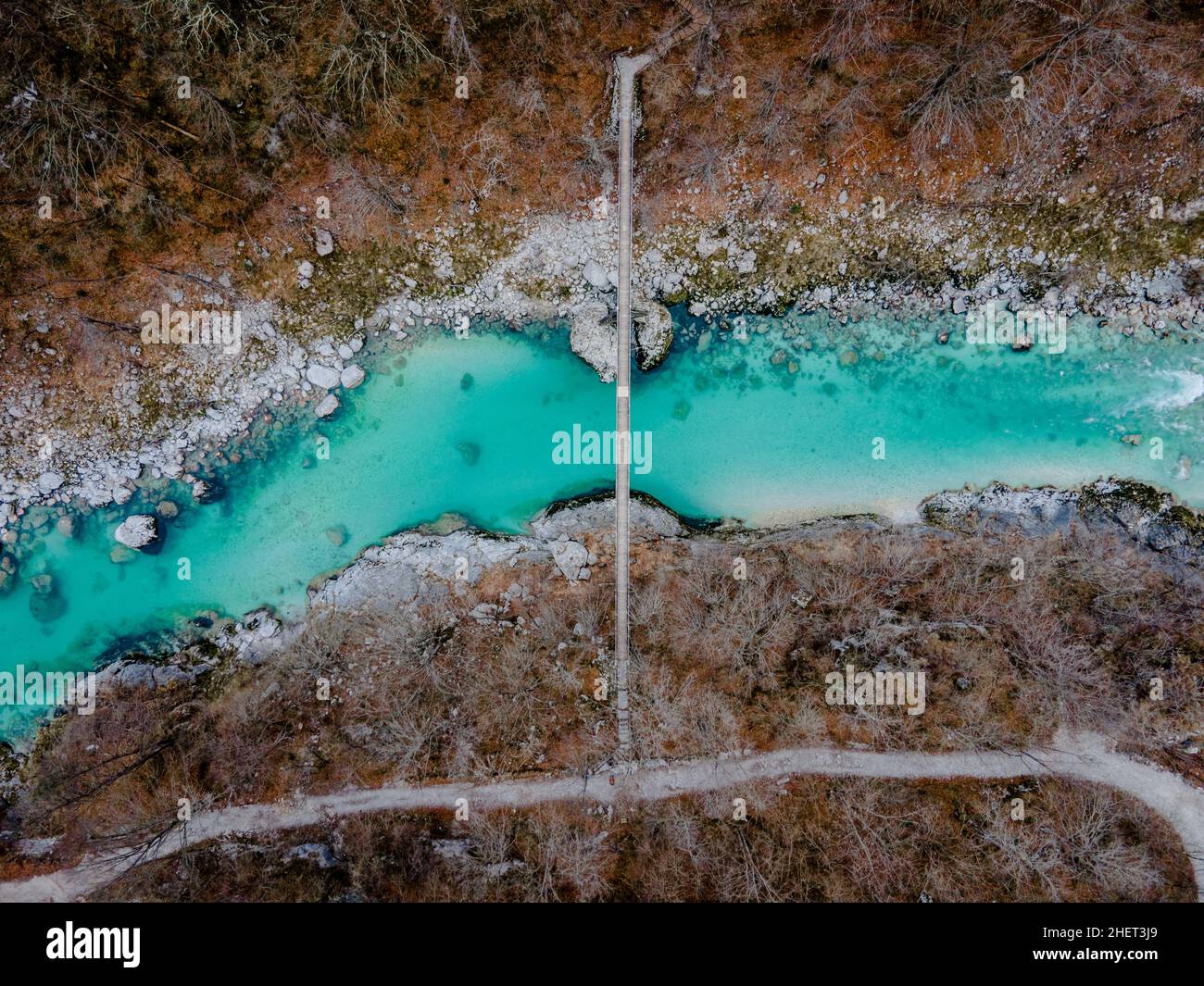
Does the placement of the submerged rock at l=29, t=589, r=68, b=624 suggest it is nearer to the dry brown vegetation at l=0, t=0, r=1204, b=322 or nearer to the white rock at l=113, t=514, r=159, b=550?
the white rock at l=113, t=514, r=159, b=550

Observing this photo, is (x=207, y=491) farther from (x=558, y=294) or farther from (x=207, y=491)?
(x=558, y=294)

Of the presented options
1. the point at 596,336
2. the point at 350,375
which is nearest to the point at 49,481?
the point at 350,375

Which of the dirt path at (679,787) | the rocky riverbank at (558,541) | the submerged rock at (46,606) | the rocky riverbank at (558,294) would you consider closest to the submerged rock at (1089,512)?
the rocky riverbank at (558,541)

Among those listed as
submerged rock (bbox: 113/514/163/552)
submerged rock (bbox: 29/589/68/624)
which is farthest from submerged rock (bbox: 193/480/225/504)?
submerged rock (bbox: 29/589/68/624)

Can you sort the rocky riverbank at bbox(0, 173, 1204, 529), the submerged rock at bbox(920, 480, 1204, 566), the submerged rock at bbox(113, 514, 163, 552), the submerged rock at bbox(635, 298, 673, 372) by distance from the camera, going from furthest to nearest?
1. the submerged rock at bbox(113, 514, 163, 552)
2. the submerged rock at bbox(635, 298, 673, 372)
3. the submerged rock at bbox(920, 480, 1204, 566)
4. the rocky riverbank at bbox(0, 173, 1204, 529)

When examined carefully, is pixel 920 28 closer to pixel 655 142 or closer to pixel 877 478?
pixel 655 142

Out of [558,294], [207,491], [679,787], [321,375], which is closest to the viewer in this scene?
[679,787]

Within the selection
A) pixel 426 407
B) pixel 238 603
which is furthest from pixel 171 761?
pixel 426 407
